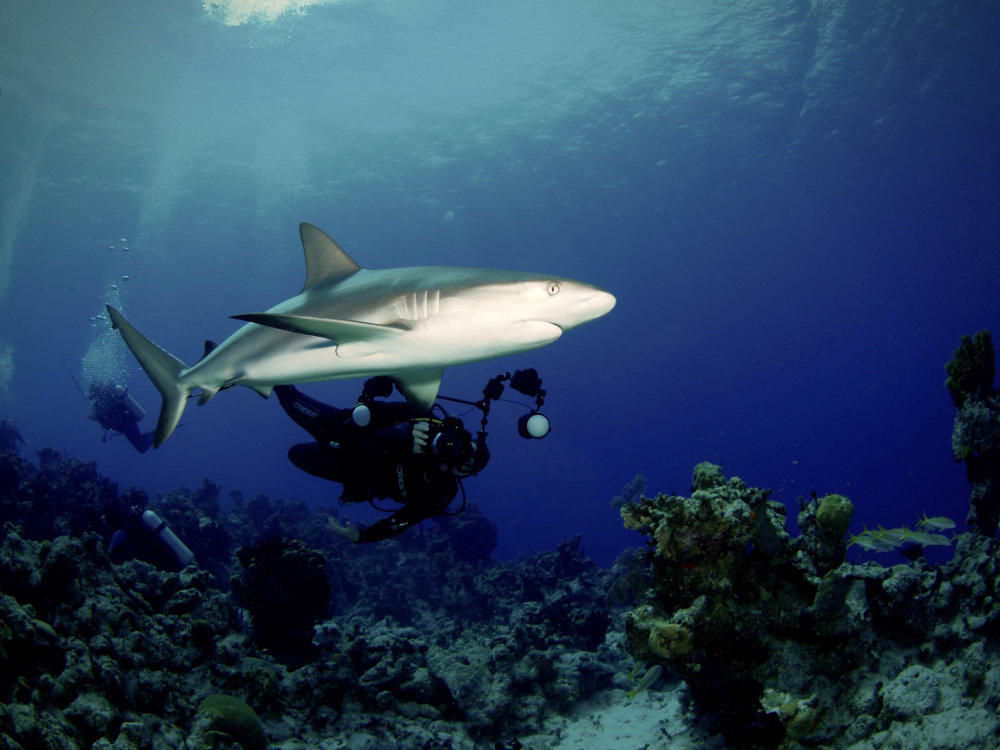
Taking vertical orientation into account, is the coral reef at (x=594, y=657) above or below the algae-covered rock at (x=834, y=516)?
below

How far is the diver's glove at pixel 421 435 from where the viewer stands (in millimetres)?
4711

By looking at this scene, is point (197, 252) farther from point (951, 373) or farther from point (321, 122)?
point (951, 373)

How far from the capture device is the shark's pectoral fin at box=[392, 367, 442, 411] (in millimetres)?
4680

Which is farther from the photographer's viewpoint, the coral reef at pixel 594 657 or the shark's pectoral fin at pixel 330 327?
the coral reef at pixel 594 657

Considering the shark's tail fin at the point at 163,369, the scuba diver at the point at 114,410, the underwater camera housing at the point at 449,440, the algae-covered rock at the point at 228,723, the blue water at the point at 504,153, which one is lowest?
the algae-covered rock at the point at 228,723

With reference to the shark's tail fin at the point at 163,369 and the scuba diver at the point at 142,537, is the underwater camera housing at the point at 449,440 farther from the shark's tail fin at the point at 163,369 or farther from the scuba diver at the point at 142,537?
the scuba diver at the point at 142,537

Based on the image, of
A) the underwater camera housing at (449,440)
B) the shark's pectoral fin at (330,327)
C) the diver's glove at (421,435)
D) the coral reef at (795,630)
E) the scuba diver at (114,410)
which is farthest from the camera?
the scuba diver at (114,410)

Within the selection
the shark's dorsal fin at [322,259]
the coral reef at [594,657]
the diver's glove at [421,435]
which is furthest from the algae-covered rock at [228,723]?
the shark's dorsal fin at [322,259]

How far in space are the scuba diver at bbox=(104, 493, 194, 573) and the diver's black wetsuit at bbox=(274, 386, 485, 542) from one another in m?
7.61

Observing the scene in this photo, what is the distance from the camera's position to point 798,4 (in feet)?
92.4

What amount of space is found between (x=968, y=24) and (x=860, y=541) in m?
39.7

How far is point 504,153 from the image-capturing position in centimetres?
4356

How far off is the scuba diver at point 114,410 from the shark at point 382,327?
19976mm

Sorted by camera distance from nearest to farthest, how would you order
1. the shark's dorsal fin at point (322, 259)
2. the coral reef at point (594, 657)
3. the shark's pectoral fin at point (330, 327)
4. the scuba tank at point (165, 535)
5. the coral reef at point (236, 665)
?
1. the shark's pectoral fin at point (330, 327)
2. the coral reef at point (236, 665)
3. the coral reef at point (594, 657)
4. the shark's dorsal fin at point (322, 259)
5. the scuba tank at point (165, 535)
